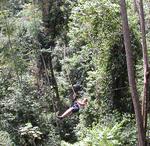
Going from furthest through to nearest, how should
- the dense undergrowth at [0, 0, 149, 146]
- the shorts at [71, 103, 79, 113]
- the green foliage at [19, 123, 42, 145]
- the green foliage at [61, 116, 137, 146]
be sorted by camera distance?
the green foliage at [19, 123, 42, 145], the shorts at [71, 103, 79, 113], the dense undergrowth at [0, 0, 149, 146], the green foliage at [61, 116, 137, 146]

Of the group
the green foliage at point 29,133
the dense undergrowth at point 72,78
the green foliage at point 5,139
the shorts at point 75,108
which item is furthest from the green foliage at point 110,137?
the green foliage at point 5,139

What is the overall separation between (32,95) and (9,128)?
1.71 meters

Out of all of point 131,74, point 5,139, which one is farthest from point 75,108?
point 131,74

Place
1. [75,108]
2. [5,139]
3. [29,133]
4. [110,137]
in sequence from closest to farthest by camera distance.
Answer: [110,137] → [75,108] → [5,139] → [29,133]

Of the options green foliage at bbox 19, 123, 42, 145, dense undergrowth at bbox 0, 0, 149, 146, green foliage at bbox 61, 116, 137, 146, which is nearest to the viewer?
green foliage at bbox 61, 116, 137, 146

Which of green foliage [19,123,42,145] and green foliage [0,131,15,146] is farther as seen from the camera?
green foliage [19,123,42,145]

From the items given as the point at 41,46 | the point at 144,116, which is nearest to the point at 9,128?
the point at 41,46

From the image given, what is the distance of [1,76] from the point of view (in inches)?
671

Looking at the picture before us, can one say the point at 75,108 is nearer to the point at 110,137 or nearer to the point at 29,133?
the point at 29,133

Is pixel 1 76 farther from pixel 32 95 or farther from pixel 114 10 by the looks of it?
pixel 114 10

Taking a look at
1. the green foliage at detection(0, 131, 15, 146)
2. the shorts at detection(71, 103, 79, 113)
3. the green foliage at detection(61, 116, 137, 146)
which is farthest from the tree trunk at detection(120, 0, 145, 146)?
the green foliage at detection(0, 131, 15, 146)

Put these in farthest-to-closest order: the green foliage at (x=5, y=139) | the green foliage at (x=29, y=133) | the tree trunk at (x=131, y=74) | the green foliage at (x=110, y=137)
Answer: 1. the green foliage at (x=29, y=133)
2. the green foliage at (x=5, y=139)
3. the green foliage at (x=110, y=137)
4. the tree trunk at (x=131, y=74)

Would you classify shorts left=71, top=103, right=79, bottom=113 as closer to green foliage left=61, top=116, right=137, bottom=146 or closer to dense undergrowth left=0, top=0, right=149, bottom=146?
dense undergrowth left=0, top=0, right=149, bottom=146

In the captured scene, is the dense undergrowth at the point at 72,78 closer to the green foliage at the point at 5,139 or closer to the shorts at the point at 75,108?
the green foliage at the point at 5,139
